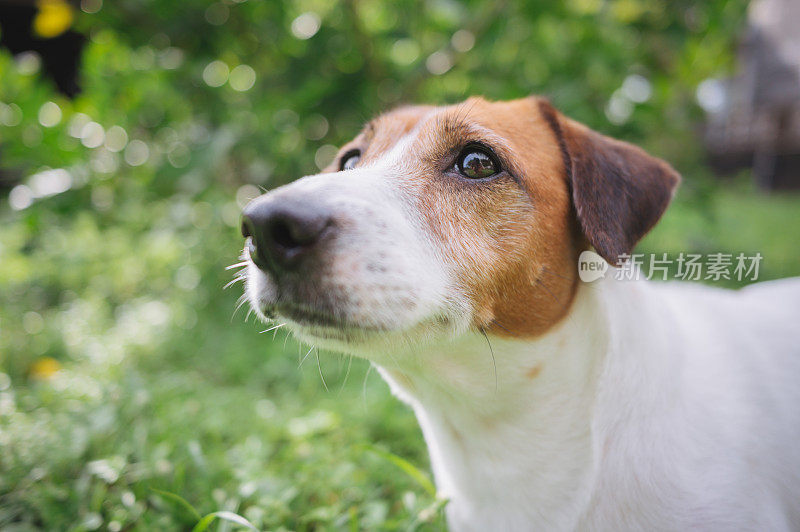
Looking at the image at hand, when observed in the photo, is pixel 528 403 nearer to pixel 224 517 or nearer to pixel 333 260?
pixel 333 260

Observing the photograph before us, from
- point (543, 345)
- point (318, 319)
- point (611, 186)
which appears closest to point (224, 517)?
point (318, 319)

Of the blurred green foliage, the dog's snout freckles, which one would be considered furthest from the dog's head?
the blurred green foliage

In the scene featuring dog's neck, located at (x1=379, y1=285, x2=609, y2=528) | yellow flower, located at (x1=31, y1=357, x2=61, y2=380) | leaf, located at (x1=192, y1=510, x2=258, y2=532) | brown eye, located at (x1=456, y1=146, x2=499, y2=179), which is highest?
brown eye, located at (x1=456, y1=146, x2=499, y2=179)

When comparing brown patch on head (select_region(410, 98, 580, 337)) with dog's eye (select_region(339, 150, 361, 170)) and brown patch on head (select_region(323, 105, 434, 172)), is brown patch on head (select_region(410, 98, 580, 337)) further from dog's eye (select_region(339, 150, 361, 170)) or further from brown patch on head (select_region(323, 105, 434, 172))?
dog's eye (select_region(339, 150, 361, 170))

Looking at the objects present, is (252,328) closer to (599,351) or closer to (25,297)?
(25,297)

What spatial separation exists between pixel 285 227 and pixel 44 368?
3235 millimetres

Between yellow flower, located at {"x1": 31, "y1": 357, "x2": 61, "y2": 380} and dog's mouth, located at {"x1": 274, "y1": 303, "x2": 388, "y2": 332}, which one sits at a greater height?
dog's mouth, located at {"x1": 274, "y1": 303, "x2": 388, "y2": 332}

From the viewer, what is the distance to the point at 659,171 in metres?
1.90

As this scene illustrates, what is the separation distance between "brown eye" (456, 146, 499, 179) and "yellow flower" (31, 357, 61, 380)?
3.19 metres

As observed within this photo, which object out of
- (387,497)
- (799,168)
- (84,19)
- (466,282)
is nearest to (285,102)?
(84,19)

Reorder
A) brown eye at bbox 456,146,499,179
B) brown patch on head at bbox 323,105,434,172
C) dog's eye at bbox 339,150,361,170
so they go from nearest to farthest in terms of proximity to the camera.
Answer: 1. brown eye at bbox 456,146,499,179
2. brown patch on head at bbox 323,105,434,172
3. dog's eye at bbox 339,150,361,170

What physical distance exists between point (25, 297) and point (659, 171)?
17.8ft

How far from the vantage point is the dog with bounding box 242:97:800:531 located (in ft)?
4.92

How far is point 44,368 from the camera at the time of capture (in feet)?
11.3
